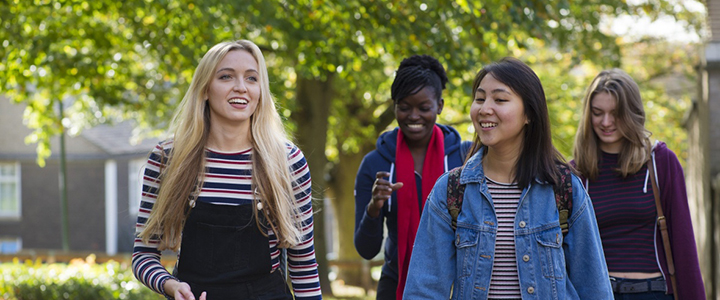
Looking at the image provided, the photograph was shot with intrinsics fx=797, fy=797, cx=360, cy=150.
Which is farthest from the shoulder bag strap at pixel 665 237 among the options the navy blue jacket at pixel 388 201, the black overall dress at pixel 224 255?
the black overall dress at pixel 224 255

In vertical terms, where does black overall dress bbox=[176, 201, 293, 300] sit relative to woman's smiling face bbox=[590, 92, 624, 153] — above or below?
below

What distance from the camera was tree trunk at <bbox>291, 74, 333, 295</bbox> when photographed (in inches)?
517

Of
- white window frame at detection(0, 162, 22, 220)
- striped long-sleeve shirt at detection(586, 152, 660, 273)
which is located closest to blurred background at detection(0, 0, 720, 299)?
striped long-sleeve shirt at detection(586, 152, 660, 273)

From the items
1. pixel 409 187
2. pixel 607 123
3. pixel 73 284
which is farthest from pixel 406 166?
pixel 73 284

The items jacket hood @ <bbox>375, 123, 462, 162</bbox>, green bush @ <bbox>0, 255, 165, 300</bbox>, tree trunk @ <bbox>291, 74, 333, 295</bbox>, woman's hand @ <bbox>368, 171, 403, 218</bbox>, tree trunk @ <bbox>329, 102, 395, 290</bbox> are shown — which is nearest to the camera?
woman's hand @ <bbox>368, 171, 403, 218</bbox>

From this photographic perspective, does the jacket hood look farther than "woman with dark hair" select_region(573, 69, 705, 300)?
Yes

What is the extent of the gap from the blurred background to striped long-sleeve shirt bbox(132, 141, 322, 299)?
1.03 ft

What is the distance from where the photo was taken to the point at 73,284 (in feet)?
36.2

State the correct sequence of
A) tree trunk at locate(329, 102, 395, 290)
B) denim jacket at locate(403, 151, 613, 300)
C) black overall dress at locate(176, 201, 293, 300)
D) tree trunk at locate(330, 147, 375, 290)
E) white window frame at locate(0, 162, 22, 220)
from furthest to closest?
white window frame at locate(0, 162, 22, 220) → tree trunk at locate(330, 147, 375, 290) → tree trunk at locate(329, 102, 395, 290) → black overall dress at locate(176, 201, 293, 300) → denim jacket at locate(403, 151, 613, 300)

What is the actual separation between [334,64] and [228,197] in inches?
252

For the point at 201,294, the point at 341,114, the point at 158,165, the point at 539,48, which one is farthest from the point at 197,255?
the point at 539,48

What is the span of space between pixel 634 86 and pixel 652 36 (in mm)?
14186

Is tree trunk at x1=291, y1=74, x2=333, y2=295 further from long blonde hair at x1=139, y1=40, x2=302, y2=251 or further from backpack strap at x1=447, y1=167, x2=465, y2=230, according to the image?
backpack strap at x1=447, y1=167, x2=465, y2=230

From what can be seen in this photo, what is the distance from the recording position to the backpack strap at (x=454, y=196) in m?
2.91
